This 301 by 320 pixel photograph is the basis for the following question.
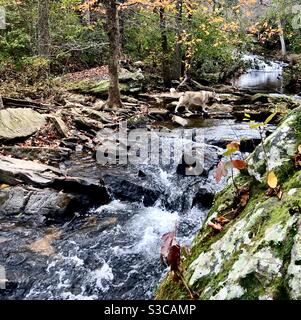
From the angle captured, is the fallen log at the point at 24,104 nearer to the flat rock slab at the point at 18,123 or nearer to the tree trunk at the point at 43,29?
the flat rock slab at the point at 18,123

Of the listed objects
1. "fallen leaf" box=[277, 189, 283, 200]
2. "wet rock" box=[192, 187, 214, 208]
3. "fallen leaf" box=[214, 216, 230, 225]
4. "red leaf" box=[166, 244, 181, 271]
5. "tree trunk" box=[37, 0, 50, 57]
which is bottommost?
"wet rock" box=[192, 187, 214, 208]

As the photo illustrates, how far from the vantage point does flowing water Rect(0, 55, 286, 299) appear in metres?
4.85

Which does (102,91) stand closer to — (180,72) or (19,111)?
(19,111)

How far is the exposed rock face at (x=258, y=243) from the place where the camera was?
2.02m

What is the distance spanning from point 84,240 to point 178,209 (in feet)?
7.45

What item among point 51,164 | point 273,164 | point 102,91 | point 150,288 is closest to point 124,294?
point 150,288

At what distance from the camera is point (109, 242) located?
5.94 m

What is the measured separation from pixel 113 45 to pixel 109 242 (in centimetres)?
926

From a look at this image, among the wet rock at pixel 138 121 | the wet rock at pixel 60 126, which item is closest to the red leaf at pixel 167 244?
the wet rock at pixel 60 126

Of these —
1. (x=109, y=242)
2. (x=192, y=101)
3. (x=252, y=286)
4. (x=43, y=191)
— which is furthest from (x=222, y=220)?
(x=192, y=101)

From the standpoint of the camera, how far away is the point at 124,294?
186 inches

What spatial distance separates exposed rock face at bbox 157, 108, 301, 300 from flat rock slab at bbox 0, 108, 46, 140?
7.16 m

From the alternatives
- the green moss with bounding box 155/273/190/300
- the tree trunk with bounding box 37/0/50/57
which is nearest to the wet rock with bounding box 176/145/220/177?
the green moss with bounding box 155/273/190/300

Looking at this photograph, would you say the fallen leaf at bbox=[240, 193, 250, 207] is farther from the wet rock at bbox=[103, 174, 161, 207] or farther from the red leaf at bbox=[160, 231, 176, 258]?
the wet rock at bbox=[103, 174, 161, 207]
